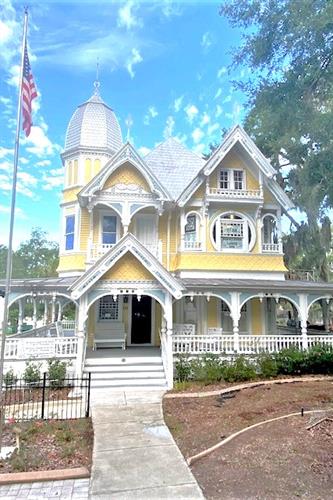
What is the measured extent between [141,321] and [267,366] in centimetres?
613

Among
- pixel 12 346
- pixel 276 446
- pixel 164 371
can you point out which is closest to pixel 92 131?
pixel 12 346

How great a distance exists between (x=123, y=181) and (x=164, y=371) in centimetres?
846

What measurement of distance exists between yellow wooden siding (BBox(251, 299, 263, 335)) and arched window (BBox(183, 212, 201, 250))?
146 inches

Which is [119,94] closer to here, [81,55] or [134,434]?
[81,55]

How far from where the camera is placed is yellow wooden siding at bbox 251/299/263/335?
1574 centimetres

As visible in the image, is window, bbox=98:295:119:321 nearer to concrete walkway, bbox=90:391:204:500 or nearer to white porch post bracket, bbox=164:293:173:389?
white porch post bracket, bbox=164:293:173:389

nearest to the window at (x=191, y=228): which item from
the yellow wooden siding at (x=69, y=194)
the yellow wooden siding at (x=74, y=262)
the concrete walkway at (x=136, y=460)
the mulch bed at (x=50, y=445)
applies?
the yellow wooden siding at (x=74, y=262)

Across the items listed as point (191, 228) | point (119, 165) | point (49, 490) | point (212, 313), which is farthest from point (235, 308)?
point (49, 490)

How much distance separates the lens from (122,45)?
14.2 m

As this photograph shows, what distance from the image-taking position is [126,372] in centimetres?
1224

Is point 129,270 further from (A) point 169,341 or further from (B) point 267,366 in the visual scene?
(B) point 267,366

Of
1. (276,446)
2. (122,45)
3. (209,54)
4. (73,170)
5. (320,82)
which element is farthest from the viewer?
(73,170)

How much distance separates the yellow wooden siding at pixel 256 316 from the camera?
51.7 ft

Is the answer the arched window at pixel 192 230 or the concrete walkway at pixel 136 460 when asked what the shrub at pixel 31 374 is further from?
the arched window at pixel 192 230
